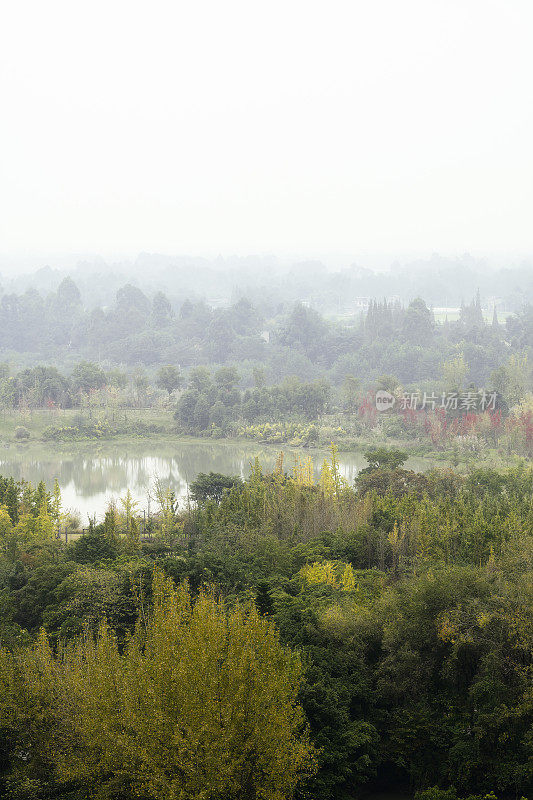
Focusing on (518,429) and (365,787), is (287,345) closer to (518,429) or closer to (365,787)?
(518,429)

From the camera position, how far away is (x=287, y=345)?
58.0 metres

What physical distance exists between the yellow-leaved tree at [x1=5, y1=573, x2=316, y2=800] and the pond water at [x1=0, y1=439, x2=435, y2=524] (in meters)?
14.5

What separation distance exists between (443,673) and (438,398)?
25934mm

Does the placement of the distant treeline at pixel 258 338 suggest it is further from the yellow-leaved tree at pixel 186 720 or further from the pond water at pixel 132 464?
the yellow-leaved tree at pixel 186 720

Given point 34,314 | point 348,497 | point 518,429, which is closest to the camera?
point 348,497

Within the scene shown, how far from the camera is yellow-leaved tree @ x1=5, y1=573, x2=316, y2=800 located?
668 cm

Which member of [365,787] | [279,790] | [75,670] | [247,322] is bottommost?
[365,787]

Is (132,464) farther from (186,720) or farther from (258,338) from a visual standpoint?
(258,338)

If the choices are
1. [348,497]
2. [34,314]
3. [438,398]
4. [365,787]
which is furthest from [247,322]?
[365,787]

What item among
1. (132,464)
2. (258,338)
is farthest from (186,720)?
(258,338)

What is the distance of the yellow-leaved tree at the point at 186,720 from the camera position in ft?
21.9

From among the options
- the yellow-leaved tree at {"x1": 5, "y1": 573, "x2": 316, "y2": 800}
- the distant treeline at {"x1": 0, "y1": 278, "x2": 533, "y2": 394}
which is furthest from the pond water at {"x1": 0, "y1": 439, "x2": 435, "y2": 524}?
the distant treeline at {"x1": 0, "y1": 278, "x2": 533, "y2": 394}

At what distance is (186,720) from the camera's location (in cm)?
667

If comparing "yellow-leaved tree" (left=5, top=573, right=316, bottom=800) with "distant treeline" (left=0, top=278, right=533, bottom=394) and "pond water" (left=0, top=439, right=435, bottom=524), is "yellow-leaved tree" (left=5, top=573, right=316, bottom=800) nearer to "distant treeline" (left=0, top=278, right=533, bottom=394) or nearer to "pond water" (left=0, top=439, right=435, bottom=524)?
"pond water" (left=0, top=439, right=435, bottom=524)
